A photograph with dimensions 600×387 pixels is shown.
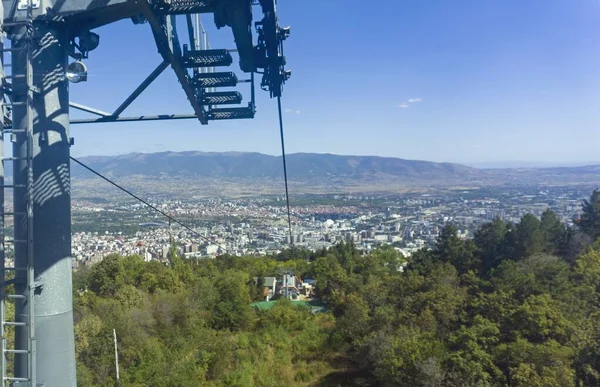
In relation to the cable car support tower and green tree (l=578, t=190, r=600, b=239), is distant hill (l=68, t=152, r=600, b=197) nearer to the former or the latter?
green tree (l=578, t=190, r=600, b=239)

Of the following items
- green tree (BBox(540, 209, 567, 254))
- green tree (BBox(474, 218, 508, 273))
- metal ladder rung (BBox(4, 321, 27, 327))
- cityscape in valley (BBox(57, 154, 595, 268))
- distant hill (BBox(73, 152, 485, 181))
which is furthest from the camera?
distant hill (BBox(73, 152, 485, 181))

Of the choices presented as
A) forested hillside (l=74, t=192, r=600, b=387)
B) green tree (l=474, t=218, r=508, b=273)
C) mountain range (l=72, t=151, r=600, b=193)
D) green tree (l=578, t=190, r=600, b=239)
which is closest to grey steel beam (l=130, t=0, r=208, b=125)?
forested hillside (l=74, t=192, r=600, b=387)

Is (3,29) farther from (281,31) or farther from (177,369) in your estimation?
(177,369)

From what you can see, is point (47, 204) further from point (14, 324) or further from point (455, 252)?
point (455, 252)

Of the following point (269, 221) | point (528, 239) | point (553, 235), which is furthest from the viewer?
point (269, 221)

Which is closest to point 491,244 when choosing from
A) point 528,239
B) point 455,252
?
point 528,239

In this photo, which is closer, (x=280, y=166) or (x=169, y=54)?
(x=169, y=54)
